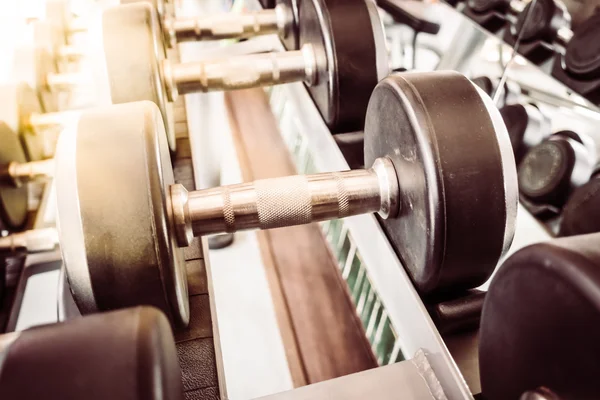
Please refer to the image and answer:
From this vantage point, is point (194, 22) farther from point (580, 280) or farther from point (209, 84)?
point (580, 280)

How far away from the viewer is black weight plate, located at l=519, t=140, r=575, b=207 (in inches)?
43.8

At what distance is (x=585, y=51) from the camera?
1.12m

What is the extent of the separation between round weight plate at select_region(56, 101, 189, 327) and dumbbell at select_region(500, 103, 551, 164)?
3.08 ft

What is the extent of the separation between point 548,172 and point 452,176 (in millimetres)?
672

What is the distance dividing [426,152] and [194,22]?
788mm

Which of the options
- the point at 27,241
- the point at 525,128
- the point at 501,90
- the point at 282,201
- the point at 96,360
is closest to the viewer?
the point at 96,360

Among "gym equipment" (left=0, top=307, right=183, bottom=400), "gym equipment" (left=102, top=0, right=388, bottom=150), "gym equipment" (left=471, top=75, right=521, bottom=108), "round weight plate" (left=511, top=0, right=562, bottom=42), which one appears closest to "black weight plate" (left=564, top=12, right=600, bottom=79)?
"round weight plate" (left=511, top=0, right=562, bottom=42)

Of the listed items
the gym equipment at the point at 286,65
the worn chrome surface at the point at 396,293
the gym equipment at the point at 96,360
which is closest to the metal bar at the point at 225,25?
the gym equipment at the point at 286,65

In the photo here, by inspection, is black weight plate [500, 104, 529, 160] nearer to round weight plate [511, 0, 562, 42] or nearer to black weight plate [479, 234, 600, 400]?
round weight plate [511, 0, 562, 42]

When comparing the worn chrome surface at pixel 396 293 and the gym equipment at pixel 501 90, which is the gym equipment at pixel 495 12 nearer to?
the gym equipment at pixel 501 90

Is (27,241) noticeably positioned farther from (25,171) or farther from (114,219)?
(114,219)

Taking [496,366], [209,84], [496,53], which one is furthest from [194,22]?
[496,53]

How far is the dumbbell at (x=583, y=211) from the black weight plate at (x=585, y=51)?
0.26m

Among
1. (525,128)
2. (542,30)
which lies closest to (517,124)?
(525,128)
